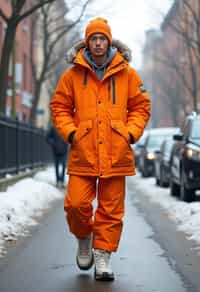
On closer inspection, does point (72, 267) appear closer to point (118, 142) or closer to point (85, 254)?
point (85, 254)

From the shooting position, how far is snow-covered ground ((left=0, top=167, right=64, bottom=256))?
32.1 ft

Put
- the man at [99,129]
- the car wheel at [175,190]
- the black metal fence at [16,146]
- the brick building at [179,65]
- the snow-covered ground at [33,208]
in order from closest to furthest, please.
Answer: the man at [99,129]
the snow-covered ground at [33,208]
the black metal fence at [16,146]
the car wheel at [175,190]
the brick building at [179,65]

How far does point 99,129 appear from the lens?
6.46m

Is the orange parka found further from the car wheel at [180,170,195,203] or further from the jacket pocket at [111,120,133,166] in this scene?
the car wheel at [180,170,195,203]

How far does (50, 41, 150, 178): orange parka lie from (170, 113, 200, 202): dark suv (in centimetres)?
801

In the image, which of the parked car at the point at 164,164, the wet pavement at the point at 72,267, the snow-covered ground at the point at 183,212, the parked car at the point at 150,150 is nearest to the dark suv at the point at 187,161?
the snow-covered ground at the point at 183,212

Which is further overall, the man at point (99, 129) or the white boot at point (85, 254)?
the white boot at point (85, 254)

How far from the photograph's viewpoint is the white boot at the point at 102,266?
21.5ft

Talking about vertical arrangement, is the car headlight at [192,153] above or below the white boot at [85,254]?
above

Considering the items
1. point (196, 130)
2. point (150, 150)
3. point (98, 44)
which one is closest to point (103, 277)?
point (98, 44)

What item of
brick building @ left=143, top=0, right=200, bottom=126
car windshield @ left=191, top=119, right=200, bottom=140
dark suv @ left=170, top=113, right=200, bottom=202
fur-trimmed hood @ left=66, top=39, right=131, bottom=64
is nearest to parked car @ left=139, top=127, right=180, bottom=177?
brick building @ left=143, top=0, right=200, bottom=126

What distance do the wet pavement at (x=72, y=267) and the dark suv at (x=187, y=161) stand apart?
14.5ft

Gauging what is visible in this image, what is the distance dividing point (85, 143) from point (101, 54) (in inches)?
28.7

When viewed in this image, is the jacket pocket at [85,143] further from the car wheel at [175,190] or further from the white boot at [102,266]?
the car wheel at [175,190]
